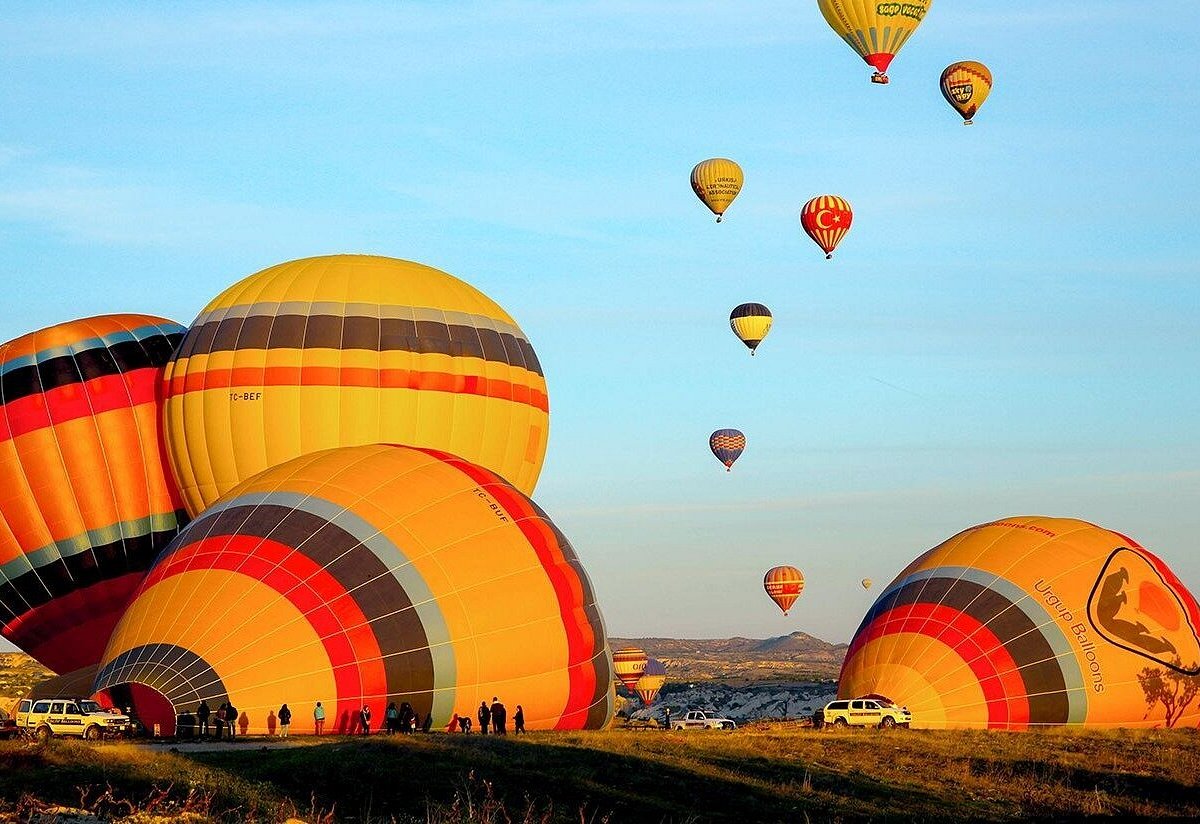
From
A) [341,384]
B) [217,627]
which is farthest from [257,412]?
[217,627]

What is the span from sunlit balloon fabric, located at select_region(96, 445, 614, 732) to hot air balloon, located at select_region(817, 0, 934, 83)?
90.2ft

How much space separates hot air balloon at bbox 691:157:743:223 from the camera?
63.4 meters

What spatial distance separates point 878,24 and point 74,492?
1113 inches

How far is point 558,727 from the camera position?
28.9m

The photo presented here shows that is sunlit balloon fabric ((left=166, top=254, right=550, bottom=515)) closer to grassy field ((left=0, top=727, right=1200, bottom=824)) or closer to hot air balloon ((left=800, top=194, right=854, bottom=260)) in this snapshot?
grassy field ((left=0, top=727, right=1200, bottom=824))

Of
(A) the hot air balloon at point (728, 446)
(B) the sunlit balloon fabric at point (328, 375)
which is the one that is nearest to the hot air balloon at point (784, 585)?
(A) the hot air balloon at point (728, 446)

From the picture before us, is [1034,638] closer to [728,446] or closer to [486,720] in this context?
[486,720]

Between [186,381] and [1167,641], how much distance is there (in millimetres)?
20567

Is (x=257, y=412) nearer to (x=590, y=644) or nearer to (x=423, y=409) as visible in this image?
(x=423, y=409)

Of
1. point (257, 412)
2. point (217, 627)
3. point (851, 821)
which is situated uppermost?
point (257, 412)

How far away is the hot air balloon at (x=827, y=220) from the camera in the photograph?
58.3m

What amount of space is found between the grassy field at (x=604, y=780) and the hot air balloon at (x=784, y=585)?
46869 mm

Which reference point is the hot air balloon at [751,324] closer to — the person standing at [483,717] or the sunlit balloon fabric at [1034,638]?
the sunlit balloon fabric at [1034,638]

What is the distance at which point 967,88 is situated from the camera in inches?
2212
